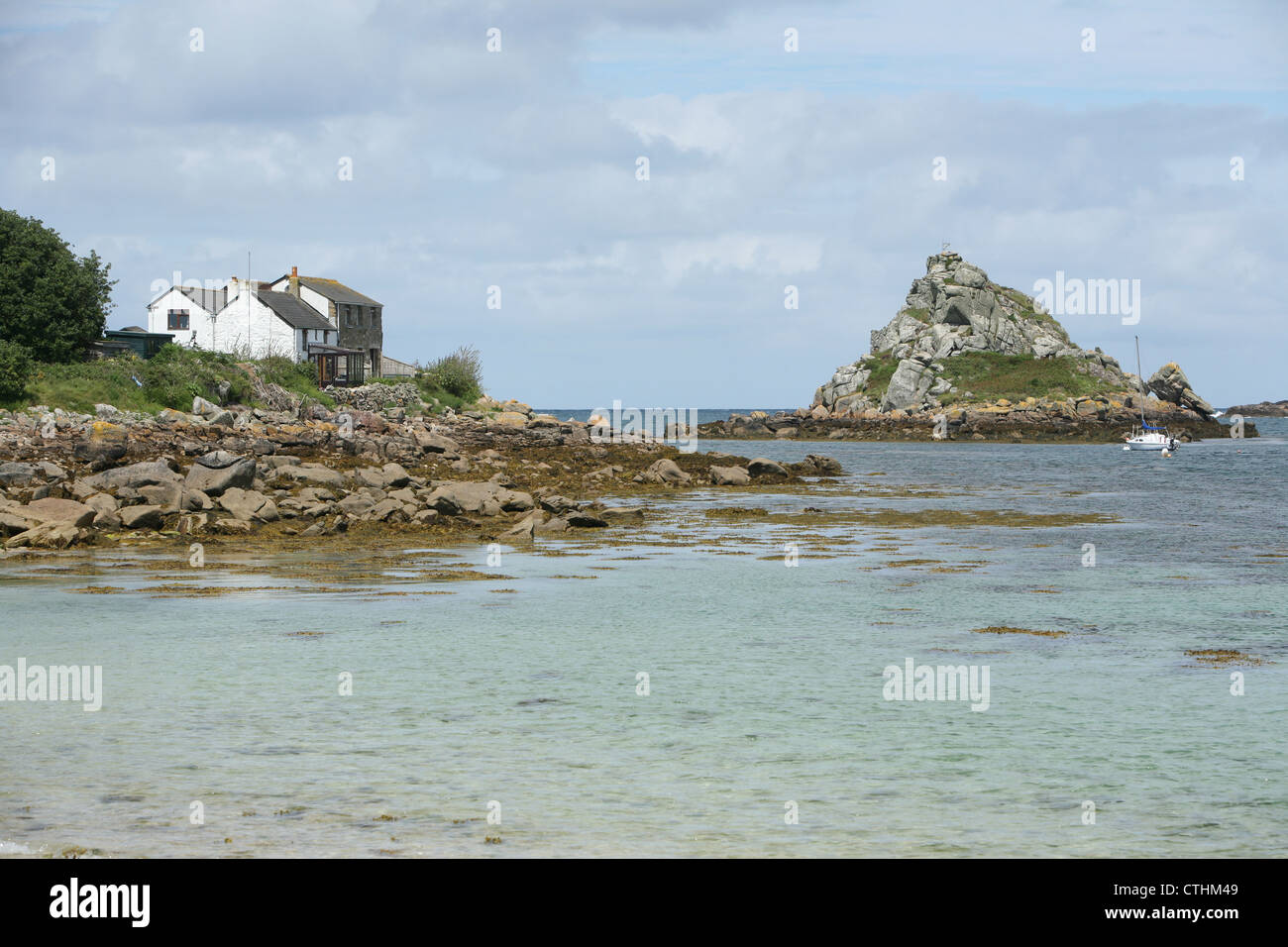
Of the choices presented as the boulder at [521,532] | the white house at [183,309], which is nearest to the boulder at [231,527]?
the boulder at [521,532]

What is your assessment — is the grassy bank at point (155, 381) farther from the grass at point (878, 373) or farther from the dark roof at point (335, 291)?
the grass at point (878, 373)

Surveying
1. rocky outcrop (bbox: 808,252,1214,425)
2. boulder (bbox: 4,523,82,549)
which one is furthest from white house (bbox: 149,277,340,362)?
rocky outcrop (bbox: 808,252,1214,425)

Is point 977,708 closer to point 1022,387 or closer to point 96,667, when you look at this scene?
point 96,667

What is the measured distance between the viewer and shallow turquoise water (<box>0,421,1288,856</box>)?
28.4 ft

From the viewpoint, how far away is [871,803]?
30.7 feet

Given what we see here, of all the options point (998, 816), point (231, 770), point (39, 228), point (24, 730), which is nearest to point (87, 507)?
point (24, 730)

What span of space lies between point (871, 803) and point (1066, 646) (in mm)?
8057

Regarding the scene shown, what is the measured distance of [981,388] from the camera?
17112cm

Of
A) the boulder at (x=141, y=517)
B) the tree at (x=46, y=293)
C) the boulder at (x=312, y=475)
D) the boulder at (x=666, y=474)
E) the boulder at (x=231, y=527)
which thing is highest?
the tree at (x=46, y=293)

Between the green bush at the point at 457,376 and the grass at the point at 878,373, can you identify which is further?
the grass at the point at 878,373

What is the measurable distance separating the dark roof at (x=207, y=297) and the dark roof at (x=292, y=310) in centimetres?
499

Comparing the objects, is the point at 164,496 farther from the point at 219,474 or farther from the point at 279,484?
the point at 279,484

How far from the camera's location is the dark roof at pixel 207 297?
9281 cm

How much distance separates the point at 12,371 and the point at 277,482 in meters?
20.6
